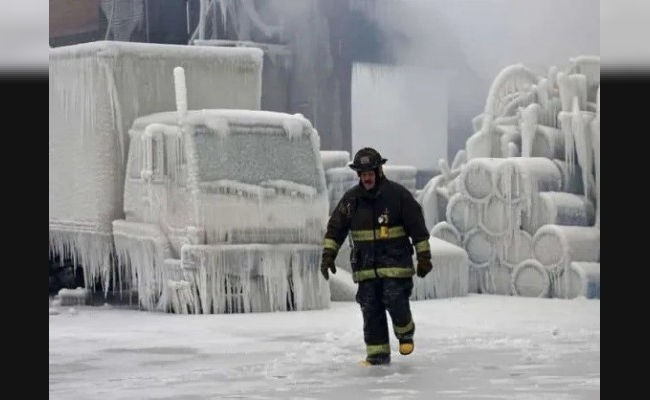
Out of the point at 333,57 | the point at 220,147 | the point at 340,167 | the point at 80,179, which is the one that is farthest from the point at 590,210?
the point at 333,57

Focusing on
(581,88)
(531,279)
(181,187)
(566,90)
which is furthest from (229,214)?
(581,88)

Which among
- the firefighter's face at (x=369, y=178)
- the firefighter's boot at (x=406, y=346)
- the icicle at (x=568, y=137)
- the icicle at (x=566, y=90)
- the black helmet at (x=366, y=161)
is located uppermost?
the icicle at (x=566, y=90)

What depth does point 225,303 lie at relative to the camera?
13.1 meters

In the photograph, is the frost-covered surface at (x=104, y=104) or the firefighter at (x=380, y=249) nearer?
the firefighter at (x=380, y=249)

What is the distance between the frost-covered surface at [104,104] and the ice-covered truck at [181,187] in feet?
0.05

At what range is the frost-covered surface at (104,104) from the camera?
14258 millimetres

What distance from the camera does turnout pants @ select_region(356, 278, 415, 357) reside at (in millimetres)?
8625

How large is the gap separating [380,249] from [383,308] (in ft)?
1.39

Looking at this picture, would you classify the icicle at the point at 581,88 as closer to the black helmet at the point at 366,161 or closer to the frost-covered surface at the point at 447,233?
the frost-covered surface at the point at 447,233

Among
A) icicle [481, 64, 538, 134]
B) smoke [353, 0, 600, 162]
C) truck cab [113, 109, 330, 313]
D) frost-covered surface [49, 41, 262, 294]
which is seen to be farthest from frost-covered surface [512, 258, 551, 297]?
smoke [353, 0, 600, 162]

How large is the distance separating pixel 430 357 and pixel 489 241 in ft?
21.6

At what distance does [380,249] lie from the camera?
8656 mm

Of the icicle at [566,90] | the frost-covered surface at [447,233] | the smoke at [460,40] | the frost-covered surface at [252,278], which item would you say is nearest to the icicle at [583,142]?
the icicle at [566,90]

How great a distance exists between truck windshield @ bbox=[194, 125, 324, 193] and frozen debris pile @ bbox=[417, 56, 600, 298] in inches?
122
